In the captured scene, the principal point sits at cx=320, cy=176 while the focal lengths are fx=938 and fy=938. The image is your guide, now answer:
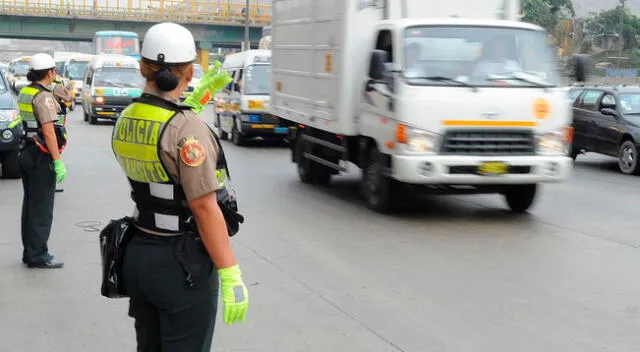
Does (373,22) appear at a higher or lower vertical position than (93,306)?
higher

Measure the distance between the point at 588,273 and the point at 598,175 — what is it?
30.7ft

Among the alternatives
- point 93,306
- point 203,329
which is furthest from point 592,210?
point 203,329

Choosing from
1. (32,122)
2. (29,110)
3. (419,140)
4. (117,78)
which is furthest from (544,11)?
(32,122)

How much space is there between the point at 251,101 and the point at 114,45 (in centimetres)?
3245

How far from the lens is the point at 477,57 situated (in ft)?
36.1

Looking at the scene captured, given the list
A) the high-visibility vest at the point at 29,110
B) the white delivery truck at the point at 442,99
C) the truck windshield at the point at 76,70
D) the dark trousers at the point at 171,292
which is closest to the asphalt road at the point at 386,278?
the white delivery truck at the point at 442,99

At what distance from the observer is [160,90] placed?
11.9ft

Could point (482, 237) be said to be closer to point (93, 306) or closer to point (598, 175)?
point (93, 306)

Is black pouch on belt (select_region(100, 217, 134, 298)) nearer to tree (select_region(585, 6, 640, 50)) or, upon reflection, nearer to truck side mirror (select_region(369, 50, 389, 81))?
truck side mirror (select_region(369, 50, 389, 81))

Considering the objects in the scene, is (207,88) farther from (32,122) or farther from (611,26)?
(611,26)

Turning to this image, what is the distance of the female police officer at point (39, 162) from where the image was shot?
7.78 m

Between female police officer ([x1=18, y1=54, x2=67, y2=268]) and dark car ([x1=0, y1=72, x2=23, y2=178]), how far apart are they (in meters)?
6.43

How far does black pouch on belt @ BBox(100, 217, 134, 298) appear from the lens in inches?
147

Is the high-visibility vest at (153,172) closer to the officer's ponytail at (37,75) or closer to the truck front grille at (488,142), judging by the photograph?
the officer's ponytail at (37,75)
